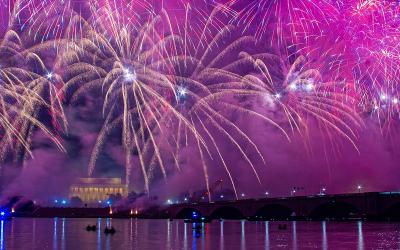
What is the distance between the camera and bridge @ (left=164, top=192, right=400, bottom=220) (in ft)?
400

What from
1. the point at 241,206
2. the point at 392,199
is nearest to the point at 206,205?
the point at 241,206

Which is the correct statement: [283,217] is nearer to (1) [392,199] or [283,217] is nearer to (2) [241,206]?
(2) [241,206]

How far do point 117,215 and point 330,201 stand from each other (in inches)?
3518

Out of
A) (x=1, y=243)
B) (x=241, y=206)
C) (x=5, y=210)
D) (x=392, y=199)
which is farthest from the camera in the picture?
(x=5, y=210)

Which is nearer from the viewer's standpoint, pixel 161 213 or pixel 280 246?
pixel 280 246

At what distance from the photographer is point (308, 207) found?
137250mm

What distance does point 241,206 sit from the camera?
154 meters

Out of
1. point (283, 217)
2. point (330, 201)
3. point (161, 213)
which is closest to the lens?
point (330, 201)

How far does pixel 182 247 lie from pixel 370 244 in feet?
62.5

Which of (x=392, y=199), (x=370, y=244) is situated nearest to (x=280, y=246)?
(x=370, y=244)

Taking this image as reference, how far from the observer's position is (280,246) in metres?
60.7

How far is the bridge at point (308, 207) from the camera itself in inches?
4806

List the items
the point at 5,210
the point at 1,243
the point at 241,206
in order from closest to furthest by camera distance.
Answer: the point at 1,243
the point at 241,206
the point at 5,210

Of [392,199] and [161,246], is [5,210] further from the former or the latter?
[161,246]
